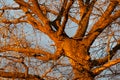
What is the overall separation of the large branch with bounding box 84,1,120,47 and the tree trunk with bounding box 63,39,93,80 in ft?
0.88

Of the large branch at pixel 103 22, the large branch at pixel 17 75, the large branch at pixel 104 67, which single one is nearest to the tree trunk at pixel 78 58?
the large branch at pixel 104 67

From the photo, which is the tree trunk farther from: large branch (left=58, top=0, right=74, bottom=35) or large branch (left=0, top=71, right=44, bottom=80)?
large branch (left=0, top=71, right=44, bottom=80)

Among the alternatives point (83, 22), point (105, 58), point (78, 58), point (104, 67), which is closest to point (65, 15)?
point (83, 22)

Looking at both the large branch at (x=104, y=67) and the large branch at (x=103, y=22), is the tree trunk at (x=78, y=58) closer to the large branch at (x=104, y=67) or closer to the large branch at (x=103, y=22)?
the large branch at (x=104, y=67)

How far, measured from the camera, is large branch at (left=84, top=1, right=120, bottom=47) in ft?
28.9

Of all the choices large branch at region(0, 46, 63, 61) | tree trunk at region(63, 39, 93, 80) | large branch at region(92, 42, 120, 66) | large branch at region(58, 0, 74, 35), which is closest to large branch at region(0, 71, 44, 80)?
large branch at region(0, 46, 63, 61)

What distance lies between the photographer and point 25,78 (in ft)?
26.1

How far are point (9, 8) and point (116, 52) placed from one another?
2875 millimetres

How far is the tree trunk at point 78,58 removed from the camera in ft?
27.4

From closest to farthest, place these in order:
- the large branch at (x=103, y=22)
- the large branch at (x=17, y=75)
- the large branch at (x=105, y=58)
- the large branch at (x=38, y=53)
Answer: the large branch at (x=17, y=75)
the large branch at (x=38, y=53)
the large branch at (x=103, y=22)
the large branch at (x=105, y=58)

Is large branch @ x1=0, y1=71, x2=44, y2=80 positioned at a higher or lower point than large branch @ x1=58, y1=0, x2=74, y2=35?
lower

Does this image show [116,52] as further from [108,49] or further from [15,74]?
[15,74]

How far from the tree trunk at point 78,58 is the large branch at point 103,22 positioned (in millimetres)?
269

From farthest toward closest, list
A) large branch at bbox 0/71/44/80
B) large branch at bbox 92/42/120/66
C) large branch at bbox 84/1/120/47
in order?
large branch at bbox 92/42/120/66 < large branch at bbox 84/1/120/47 < large branch at bbox 0/71/44/80
